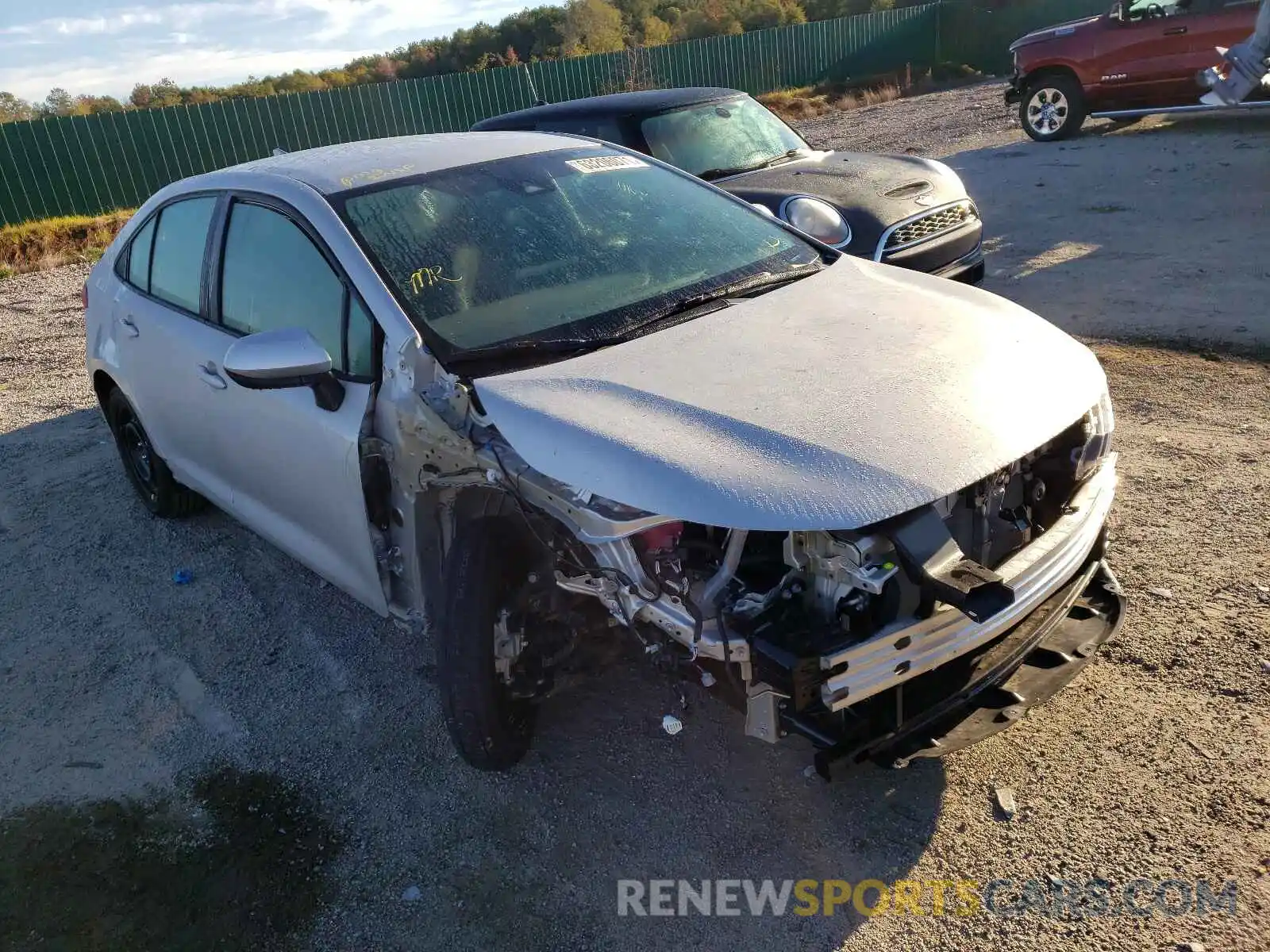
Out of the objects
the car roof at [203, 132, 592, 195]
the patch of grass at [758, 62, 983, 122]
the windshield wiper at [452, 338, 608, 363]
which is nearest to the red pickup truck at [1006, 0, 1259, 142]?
the patch of grass at [758, 62, 983, 122]

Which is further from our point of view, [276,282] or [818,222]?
[818,222]

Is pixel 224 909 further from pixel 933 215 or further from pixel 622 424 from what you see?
pixel 933 215

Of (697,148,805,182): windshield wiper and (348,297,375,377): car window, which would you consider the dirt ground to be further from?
(697,148,805,182): windshield wiper

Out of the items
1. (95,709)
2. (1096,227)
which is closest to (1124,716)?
(95,709)

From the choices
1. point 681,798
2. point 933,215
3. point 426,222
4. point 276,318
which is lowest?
point 681,798

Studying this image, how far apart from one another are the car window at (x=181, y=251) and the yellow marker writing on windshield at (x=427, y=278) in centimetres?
135

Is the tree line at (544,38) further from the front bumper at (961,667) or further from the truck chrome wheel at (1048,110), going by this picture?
the front bumper at (961,667)

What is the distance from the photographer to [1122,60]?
40.8ft

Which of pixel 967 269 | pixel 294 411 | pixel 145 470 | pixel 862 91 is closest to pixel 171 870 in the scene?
pixel 294 411

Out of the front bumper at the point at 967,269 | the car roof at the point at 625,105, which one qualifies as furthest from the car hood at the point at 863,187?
the car roof at the point at 625,105

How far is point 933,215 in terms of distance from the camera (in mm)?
6281

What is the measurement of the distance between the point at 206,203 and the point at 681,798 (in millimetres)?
3064

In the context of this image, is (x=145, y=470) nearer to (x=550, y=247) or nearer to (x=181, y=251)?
(x=181, y=251)

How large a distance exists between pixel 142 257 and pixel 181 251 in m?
0.52
